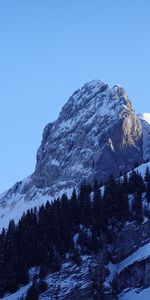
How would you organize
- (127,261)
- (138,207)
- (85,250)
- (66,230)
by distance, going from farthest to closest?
(66,230)
(138,207)
(85,250)
(127,261)

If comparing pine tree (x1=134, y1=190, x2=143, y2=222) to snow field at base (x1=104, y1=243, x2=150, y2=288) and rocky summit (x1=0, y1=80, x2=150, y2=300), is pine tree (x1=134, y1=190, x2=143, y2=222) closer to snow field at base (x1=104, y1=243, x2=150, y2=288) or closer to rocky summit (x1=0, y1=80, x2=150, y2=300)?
rocky summit (x1=0, y1=80, x2=150, y2=300)

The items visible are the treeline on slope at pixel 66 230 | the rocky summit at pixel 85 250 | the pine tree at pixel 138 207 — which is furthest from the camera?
the pine tree at pixel 138 207

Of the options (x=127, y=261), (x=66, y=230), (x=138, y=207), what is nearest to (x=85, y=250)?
(x=127, y=261)

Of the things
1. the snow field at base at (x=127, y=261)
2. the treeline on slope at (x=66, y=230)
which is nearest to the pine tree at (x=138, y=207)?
the treeline on slope at (x=66, y=230)

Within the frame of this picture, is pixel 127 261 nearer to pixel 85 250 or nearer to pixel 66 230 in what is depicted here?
pixel 85 250

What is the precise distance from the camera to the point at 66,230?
115 m

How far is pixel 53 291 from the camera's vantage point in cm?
10056

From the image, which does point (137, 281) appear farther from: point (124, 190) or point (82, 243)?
point (124, 190)

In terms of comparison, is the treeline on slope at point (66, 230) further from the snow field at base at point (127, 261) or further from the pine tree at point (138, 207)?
the snow field at base at point (127, 261)

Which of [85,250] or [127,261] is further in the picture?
[85,250]

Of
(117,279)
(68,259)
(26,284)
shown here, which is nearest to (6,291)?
(26,284)

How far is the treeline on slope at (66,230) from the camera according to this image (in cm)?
10775

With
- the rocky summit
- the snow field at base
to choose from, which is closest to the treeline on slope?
the rocky summit

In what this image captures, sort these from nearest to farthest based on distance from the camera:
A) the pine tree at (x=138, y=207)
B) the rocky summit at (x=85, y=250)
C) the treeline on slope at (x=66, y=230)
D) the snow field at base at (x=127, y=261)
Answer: the rocky summit at (x=85, y=250) < the snow field at base at (x=127, y=261) < the treeline on slope at (x=66, y=230) < the pine tree at (x=138, y=207)
